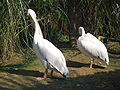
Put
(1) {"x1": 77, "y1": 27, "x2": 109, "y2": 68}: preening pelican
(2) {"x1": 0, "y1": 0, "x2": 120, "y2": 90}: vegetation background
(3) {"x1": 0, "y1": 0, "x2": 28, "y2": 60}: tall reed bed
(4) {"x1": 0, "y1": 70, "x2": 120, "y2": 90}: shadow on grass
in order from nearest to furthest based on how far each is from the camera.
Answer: (4) {"x1": 0, "y1": 70, "x2": 120, "y2": 90}: shadow on grass < (2) {"x1": 0, "y1": 0, "x2": 120, "y2": 90}: vegetation background < (3) {"x1": 0, "y1": 0, "x2": 28, "y2": 60}: tall reed bed < (1) {"x1": 77, "y1": 27, "x2": 109, "y2": 68}: preening pelican

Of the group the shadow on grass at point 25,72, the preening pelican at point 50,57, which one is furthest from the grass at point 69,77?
the preening pelican at point 50,57

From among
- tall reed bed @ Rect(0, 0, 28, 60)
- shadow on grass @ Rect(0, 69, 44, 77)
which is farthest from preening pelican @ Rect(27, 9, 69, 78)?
tall reed bed @ Rect(0, 0, 28, 60)

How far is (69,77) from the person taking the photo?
227 inches

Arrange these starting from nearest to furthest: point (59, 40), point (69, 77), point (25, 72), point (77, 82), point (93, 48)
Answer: point (77, 82) < point (69, 77) < point (25, 72) < point (93, 48) < point (59, 40)

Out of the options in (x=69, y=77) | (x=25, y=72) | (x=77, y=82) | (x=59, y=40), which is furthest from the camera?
(x=59, y=40)

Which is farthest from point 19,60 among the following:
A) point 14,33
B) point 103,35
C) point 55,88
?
point 103,35

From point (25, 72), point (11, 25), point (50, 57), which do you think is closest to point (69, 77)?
point (50, 57)

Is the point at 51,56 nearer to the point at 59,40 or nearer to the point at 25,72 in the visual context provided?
the point at 25,72

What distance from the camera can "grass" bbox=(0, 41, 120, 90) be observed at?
5.23m

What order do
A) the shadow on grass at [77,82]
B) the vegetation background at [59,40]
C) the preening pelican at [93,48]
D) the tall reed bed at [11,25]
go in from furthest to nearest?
the preening pelican at [93,48] → the tall reed bed at [11,25] → the vegetation background at [59,40] → the shadow on grass at [77,82]

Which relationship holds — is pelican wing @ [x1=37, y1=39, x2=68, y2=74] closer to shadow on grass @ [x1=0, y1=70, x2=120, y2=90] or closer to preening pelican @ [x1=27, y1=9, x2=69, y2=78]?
preening pelican @ [x1=27, y1=9, x2=69, y2=78]

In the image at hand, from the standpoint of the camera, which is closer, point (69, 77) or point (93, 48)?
point (69, 77)

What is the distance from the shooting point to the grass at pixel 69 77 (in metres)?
5.23

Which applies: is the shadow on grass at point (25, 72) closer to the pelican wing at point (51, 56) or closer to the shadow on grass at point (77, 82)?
the shadow on grass at point (77, 82)
